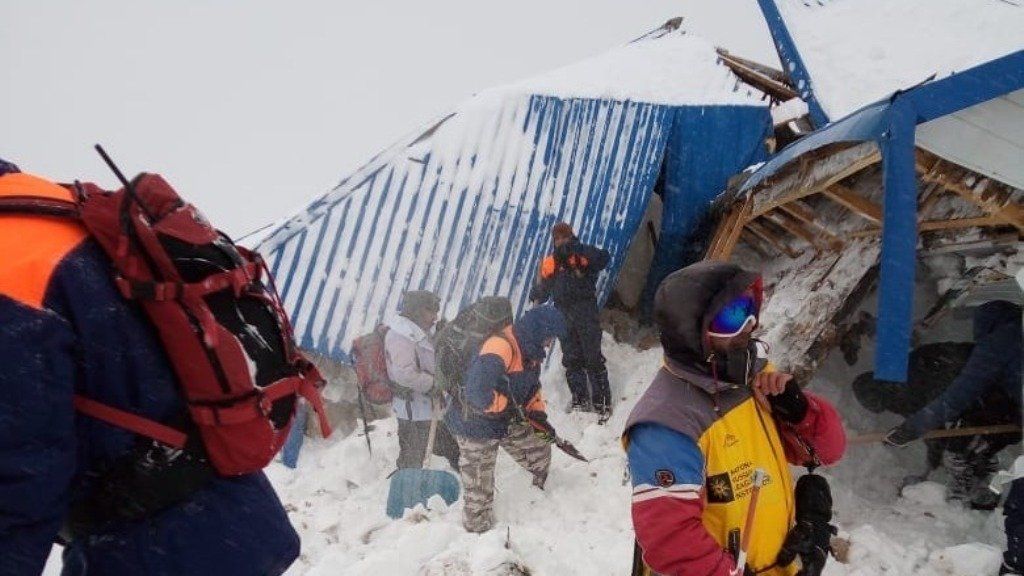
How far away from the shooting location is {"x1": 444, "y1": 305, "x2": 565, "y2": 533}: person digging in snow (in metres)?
4.70

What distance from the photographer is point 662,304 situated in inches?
89.8

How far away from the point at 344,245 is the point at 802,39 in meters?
5.61

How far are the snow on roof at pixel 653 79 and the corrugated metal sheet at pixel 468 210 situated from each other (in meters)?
0.18

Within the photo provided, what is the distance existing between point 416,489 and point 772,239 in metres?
4.83

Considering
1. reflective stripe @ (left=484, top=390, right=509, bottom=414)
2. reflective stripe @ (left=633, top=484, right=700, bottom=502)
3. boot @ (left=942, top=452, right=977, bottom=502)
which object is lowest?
boot @ (left=942, top=452, right=977, bottom=502)

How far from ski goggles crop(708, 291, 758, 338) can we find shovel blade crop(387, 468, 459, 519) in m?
3.66

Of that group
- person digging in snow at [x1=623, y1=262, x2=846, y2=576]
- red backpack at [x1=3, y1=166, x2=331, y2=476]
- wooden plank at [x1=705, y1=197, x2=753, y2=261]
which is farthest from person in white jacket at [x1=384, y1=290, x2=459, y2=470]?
red backpack at [x1=3, y1=166, x2=331, y2=476]

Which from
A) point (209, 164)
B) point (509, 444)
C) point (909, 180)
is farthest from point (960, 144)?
point (209, 164)

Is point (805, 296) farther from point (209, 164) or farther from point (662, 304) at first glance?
point (209, 164)

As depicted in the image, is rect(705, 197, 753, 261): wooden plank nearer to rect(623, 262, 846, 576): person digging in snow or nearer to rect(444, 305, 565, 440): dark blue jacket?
rect(444, 305, 565, 440): dark blue jacket

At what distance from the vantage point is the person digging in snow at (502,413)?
15.4 ft

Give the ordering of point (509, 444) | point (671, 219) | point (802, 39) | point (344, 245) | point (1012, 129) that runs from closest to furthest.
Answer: point (1012, 129) < point (509, 444) < point (802, 39) < point (344, 245) < point (671, 219)

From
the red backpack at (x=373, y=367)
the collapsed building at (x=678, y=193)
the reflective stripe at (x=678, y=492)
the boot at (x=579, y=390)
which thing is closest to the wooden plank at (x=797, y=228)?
the collapsed building at (x=678, y=193)

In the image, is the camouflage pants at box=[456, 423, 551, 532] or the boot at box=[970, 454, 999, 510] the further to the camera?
the camouflage pants at box=[456, 423, 551, 532]
